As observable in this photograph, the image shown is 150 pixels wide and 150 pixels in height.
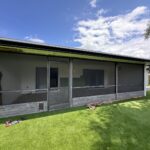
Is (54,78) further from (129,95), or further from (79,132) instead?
(129,95)

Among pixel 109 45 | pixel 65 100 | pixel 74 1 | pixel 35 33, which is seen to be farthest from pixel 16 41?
pixel 109 45

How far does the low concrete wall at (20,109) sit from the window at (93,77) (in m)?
5.05

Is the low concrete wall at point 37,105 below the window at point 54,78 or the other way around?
below

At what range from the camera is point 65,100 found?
8445 mm

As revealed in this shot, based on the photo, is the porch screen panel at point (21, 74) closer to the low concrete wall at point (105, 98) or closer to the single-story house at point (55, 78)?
the single-story house at point (55, 78)

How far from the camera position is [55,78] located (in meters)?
9.55

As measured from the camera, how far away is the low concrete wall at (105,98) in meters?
8.89

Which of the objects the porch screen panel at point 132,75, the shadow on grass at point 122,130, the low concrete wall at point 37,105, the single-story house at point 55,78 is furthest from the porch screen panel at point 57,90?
the porch screen panel at point 132,75

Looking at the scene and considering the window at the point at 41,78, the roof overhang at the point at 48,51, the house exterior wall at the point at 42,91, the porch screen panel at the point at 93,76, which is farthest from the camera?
the porch screen panel at the point at 93,76

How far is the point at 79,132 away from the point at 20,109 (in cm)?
312

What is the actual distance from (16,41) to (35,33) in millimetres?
25938

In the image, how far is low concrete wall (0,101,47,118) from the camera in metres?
6.77

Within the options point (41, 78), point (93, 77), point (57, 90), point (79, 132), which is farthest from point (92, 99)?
point (79, 132)

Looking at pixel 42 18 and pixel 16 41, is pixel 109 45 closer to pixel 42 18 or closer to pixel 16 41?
pixel 42 18
